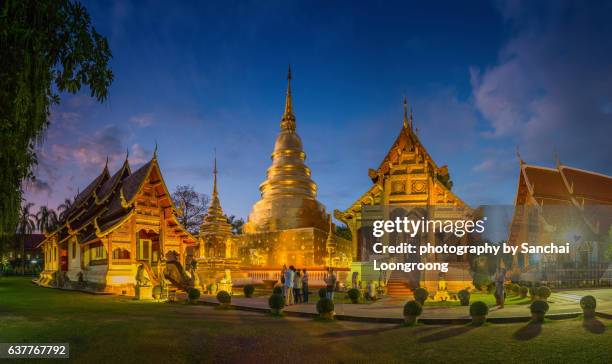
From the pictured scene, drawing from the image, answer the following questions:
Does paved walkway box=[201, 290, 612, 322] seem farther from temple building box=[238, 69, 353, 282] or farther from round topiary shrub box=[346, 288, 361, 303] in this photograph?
temple building box=[238, 69, 353, 282]

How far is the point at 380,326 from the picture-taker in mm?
12359

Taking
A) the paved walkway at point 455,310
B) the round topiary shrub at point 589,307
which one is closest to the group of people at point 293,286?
the paved walkway at point 455,310

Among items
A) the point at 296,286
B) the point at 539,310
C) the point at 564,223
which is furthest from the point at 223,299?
the point at 564,223

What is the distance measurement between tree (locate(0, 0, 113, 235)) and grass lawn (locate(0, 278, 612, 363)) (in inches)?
127

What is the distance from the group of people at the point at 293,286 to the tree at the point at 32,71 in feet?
35.3

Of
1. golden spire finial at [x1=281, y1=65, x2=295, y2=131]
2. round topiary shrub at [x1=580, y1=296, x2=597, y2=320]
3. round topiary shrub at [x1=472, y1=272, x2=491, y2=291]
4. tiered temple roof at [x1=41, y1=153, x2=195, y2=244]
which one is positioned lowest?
round topiary shrub at [x1=472, y1=272, x2=491, y2=291]

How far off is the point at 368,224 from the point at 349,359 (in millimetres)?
14722

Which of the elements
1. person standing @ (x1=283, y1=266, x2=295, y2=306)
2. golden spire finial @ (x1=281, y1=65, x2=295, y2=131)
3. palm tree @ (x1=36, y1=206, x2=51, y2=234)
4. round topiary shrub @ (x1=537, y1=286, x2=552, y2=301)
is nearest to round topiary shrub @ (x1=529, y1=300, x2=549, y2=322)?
round topiary shrub @ (x1=537, y1=286, x2=552, y2=301)

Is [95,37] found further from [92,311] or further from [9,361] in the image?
[92,311]

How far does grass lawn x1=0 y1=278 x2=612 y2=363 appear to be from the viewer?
868cm

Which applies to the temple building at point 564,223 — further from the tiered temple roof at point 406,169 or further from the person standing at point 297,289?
the person standing at point 297,289

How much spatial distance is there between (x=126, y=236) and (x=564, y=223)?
2327 cm

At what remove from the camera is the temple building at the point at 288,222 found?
1254 inches

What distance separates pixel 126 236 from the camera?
24734 mm
